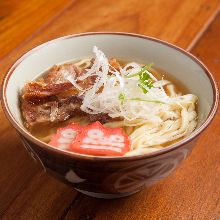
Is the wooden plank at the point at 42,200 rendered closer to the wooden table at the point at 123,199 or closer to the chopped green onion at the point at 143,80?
the wooden table at the point at 123,199

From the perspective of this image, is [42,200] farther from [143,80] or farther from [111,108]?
[143,80]

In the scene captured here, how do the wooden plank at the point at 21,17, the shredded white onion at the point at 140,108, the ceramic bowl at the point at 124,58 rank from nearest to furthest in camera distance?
the ceramic bowl at the point at 124,58, the shredded white onion at the point at 140,108, the wooden plank at the point at 21,17

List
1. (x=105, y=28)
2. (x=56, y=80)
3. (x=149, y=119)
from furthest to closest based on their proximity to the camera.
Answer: (x=105, y=28) → (x=56, y=80) → (x=149, y=119)

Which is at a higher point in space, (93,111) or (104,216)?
(93,111)

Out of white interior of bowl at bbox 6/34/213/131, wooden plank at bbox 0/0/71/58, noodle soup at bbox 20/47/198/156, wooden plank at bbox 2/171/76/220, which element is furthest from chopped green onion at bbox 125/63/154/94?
wooden plank at bbox 0/0/71/58

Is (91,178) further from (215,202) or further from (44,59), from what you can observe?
(44,59)

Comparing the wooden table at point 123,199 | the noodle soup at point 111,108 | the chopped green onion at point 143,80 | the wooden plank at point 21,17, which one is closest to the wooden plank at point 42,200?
the wooden table at point 123,199

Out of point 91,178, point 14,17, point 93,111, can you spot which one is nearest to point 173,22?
point 14,17

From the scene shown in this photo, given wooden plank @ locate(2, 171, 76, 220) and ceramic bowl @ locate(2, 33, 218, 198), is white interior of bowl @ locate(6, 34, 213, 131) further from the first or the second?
wooden plank @ locate(2, 171, 76, 220)

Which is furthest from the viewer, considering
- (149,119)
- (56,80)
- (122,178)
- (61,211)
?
(56,80)
